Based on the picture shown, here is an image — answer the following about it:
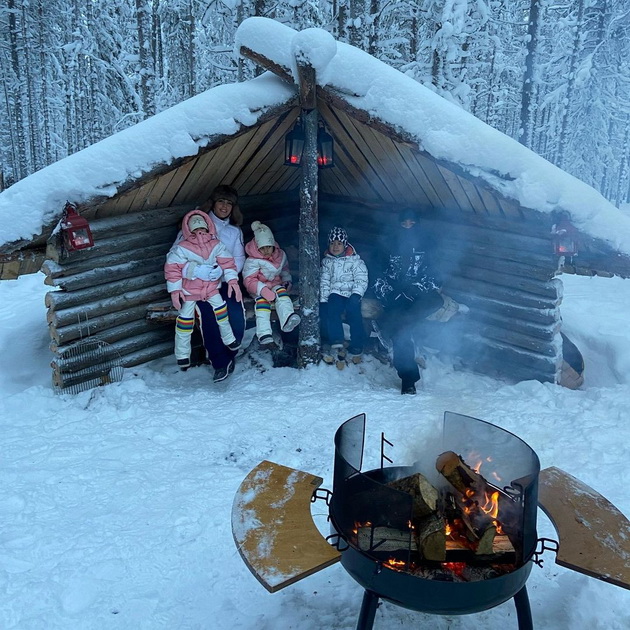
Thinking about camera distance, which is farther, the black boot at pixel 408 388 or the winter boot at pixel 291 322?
the winter boot at pixel 291 322

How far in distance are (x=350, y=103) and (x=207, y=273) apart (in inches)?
106

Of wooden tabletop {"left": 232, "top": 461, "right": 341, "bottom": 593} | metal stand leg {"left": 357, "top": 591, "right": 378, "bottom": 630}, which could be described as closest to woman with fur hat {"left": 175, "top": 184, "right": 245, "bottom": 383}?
wooden tabletop {"left": 232, "top": 461, "right": 341, "bottom": 593}

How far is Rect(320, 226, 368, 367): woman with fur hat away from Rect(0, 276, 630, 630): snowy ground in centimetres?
47

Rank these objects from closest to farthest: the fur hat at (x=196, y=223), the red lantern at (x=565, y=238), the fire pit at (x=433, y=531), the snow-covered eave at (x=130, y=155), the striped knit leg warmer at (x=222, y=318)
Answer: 1. the fire pit at (x=433, y=531)
2. the snow-covered eave at (x=130, y=155)
3. the red lantern at (x=565, y=238)
4. the fur hat at (x=196, y=223)
5. the striped knit leg warmer at (x=222, y=318)

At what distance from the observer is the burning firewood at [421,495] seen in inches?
124

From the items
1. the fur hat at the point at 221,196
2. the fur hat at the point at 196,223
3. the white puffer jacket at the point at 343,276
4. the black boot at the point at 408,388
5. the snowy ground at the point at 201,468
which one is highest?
the fur hat at the point at 221,196

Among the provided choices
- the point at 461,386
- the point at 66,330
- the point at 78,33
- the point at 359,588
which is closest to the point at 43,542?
the point at 359,588

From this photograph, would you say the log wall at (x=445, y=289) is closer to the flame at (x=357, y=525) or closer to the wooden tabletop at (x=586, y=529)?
the wooden tabletop at (x=586, y=529)

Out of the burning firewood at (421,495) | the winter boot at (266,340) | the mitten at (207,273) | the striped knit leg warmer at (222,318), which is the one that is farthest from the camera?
the winter boot at (266,340)

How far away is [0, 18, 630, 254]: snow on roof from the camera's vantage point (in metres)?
5.74

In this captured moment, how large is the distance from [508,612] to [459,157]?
4405 mm

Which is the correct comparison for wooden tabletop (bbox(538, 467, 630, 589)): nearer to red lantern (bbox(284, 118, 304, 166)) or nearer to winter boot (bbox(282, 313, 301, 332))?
winter boot (bbox(282, 313, 301, 332))

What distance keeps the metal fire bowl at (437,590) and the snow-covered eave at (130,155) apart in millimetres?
4738

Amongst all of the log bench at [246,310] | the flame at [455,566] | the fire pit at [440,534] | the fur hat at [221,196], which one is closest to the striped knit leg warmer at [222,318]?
the log bench at [246,310]
